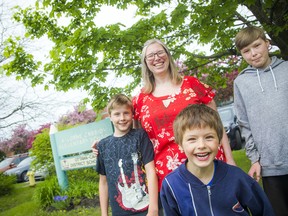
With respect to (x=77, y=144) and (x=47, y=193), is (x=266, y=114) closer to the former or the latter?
(x=77, y=144)

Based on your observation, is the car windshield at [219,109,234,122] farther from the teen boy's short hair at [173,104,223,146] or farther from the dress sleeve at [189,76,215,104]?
the teen boy's short hair at [173,104,223,146]

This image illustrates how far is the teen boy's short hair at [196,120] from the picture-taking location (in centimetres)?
168

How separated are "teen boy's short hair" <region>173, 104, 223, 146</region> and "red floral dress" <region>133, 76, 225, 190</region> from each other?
0.34m

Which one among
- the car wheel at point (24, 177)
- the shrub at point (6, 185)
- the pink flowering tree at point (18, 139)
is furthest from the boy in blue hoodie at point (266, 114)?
the pink flowering tree at point (18, 139)

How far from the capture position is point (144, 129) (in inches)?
90.4

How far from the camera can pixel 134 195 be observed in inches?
88.4

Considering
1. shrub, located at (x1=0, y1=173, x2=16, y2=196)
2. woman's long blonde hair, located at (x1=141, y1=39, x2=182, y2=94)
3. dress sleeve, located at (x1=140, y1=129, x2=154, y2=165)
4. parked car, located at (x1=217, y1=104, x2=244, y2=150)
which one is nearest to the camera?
dress sleeve, located at (x1=140, y1=129, x2=154, y2=165)

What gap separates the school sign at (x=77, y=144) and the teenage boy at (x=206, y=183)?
12.4ft

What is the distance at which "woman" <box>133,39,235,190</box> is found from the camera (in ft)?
6.98

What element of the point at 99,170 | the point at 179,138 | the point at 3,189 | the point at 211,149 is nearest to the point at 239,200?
the point at 211,149

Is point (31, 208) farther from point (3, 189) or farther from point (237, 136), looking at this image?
point (237, 136)

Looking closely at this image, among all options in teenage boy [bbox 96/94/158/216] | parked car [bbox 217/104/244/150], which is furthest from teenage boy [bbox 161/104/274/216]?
parked car [bbox 217/104/244/150]

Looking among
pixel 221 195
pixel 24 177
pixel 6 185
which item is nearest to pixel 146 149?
pixel 221 195

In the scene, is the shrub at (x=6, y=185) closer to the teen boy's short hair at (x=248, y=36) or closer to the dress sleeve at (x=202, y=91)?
the dress sleeve at (x=202, y=91)
